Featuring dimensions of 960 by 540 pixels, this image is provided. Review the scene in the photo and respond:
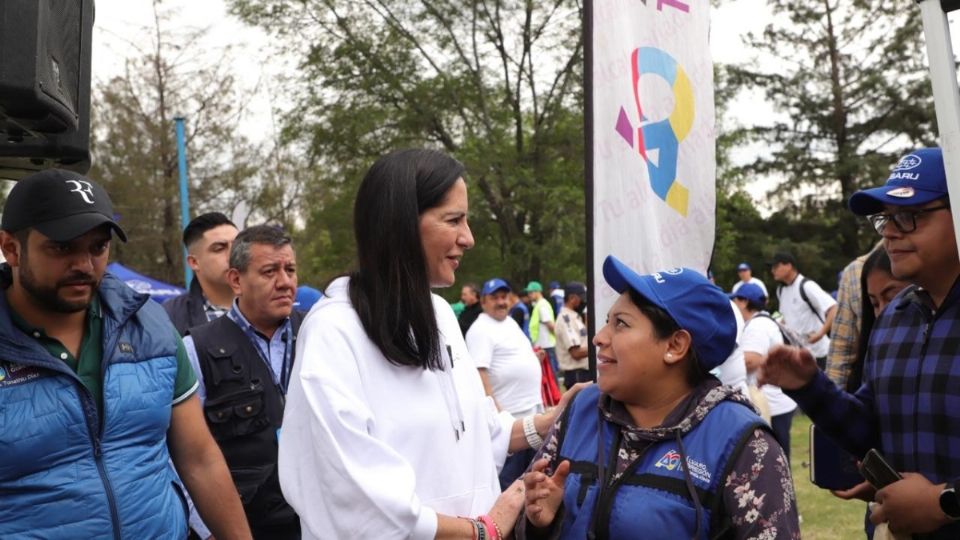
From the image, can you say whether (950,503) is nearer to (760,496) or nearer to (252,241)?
(760,496)

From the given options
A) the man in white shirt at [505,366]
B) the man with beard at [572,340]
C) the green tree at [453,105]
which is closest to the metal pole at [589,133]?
the man in white shirt at [505,366]

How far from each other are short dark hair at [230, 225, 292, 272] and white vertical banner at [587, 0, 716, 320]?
5.23ft

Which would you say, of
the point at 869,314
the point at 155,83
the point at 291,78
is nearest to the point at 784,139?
the point at 291,78

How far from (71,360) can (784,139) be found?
130 ft

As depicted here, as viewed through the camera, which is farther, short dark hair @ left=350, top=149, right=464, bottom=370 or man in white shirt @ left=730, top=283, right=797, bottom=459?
man in white shirt @ left=730, top=283, right=797, bottom=459

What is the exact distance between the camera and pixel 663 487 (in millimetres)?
2602

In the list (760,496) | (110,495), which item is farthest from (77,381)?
(760,496)

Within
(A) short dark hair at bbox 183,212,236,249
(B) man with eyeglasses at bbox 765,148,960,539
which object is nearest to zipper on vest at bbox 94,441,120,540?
(B) man with eyeglasses at bbox 765,148,960,539

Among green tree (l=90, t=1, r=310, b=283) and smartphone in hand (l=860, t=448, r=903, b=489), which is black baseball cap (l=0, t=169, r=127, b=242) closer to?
smartphone in hand (l=860, t=448, r=903, b=489)

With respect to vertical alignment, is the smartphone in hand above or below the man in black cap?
below

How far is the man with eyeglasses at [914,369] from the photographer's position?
310 cm

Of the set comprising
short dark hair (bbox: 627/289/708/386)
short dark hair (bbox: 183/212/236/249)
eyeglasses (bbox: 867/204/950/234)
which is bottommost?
short dark hair (bbox: 627/289/708/386)

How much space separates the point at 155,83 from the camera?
25328 millimetres

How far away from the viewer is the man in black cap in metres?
2.92
